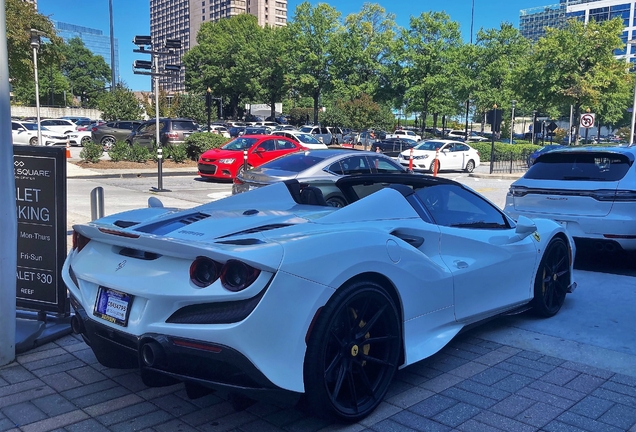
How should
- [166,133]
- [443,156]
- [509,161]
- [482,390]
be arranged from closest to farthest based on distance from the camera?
[482,390] → [166,133] → [443,156] → [509,161]

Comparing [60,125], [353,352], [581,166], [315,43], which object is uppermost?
[315,43]

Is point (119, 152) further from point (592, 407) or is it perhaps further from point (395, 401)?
point (592, 407)

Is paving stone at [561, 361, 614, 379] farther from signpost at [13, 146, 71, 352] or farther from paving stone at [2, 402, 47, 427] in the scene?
signpost at [13, 146, 71, 352]

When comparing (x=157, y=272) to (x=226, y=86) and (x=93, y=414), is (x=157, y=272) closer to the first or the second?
(x=93, y=414)

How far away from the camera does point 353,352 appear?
3.42 metres

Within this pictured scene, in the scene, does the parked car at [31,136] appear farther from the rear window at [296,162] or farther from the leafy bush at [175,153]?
the rear window at [296,162]

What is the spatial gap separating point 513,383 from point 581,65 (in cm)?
3656

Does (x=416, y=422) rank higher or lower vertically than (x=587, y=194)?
lower

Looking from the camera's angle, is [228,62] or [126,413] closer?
[126,413]

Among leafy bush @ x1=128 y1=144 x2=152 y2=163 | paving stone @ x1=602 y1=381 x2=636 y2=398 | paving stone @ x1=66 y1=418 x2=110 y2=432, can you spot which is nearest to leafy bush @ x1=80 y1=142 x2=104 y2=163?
leafy bush @ x1=128 y1=144 x2=152 y2=163

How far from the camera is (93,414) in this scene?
11.5 feet

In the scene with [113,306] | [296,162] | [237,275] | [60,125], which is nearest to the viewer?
[237,275]

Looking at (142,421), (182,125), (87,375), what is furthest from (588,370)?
(182,125)

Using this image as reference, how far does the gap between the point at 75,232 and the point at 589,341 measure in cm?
421
